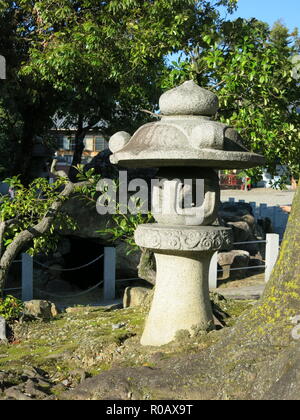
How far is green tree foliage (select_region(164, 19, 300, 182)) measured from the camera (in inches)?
313

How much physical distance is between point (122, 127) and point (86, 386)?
37.5ft

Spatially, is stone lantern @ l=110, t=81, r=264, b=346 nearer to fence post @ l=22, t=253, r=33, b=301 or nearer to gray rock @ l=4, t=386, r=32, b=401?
gray rock @ l=4, t=386, r=32, b=401

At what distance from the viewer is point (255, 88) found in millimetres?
8266

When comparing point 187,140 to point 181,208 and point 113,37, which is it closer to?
point 181,208

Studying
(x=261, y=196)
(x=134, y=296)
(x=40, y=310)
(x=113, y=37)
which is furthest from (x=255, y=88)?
(x=261, y=196)

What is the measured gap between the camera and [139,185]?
35.7 feet

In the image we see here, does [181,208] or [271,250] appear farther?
[271,250]

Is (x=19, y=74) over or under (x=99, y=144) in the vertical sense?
under

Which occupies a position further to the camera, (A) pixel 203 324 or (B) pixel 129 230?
(B) pixel 129 230

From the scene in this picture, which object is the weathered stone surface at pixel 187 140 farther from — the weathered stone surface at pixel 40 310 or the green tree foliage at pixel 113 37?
the green tree foliage at pixel 113 37

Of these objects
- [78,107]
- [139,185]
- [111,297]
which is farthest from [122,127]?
[111,297]

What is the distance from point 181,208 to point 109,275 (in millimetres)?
5389

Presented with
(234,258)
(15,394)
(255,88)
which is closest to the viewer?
(15,394)

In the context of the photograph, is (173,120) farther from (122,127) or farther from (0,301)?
(122,127)
